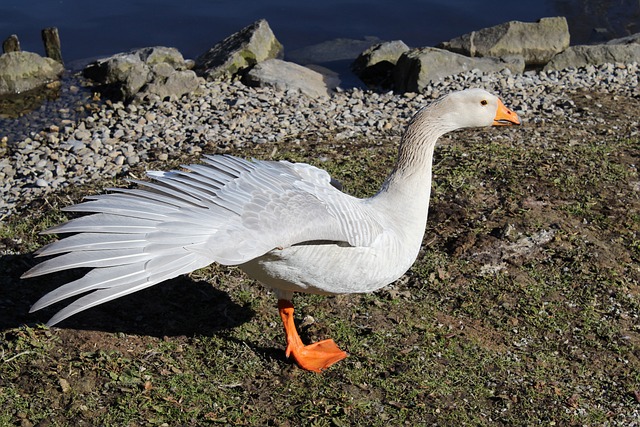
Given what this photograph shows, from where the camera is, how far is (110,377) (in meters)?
4.56

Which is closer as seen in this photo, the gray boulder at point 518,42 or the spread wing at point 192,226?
the spread wing at point 192,226

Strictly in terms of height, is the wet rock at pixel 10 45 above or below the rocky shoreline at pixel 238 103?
above

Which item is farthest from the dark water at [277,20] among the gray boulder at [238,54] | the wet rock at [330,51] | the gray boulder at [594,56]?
the gray boulder at [594,56]

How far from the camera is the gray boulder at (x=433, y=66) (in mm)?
10859

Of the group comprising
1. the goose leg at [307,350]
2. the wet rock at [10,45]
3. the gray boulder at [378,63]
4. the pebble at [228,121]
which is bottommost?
the gray boulder at [378,63]

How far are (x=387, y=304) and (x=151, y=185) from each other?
2018 millimetres

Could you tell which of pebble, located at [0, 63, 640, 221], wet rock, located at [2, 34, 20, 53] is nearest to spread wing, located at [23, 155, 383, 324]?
pebble, located at [0, 63, 640, 221]

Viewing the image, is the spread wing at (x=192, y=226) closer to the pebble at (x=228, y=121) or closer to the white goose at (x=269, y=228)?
the white goose at (x=269, y=228)

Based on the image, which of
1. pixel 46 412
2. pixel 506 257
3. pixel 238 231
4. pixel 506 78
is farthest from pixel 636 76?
pixel 46 412

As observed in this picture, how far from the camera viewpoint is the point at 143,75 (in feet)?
35.2

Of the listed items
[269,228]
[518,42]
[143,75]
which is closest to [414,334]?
[269,228]

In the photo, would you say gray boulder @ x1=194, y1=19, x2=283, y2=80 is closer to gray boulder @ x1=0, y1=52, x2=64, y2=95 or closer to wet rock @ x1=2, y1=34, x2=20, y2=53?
Result: gray boulder @ x1=0, y1=52, x2=64, y2=95

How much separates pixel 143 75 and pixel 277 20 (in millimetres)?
5182

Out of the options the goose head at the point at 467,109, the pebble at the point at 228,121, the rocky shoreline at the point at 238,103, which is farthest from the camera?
the rocky shoreline at the point at 238,103
